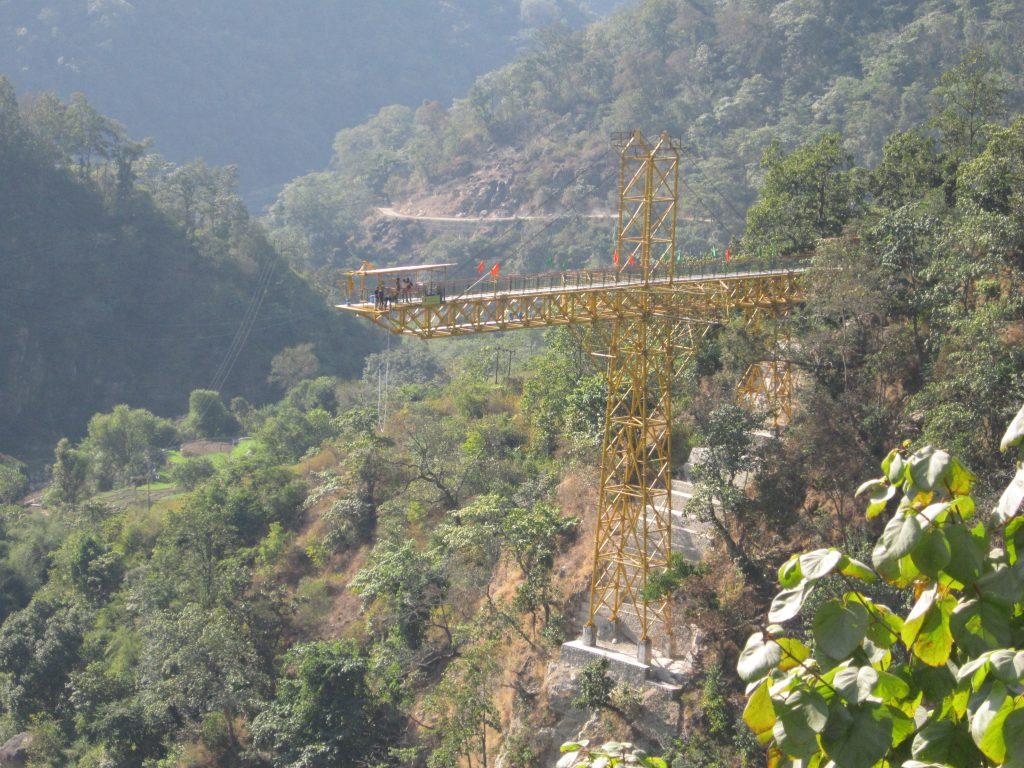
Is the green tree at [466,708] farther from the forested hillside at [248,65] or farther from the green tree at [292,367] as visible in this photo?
the forested hillside at [248,65]

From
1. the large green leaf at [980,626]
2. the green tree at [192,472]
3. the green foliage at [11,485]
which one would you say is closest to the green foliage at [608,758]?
the large green leaf at [980,626]

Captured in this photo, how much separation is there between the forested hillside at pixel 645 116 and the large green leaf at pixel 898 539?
1836 inches

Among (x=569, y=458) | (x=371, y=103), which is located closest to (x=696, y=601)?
(x=569, y=458)

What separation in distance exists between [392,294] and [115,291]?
4988 cm

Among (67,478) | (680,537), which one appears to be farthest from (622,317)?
(67,478)

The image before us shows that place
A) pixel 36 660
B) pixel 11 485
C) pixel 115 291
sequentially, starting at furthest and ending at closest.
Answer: pixel 115 291
pixel 11 485
pixel 36 660

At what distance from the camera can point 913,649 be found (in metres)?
3.09

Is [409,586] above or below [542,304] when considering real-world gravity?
below

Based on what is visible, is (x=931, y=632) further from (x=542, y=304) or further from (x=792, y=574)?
(x=542, y=304)

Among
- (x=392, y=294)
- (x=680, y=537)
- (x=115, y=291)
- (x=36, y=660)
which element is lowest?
(x=36, y=660)

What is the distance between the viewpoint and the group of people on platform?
→ 564 inches

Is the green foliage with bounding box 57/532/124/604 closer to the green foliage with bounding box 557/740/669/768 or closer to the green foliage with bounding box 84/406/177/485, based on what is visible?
the green foliage with bounding box 84/406/177/485

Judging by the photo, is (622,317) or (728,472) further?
(728,472)

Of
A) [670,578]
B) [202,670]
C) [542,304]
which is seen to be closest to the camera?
[542,304]
